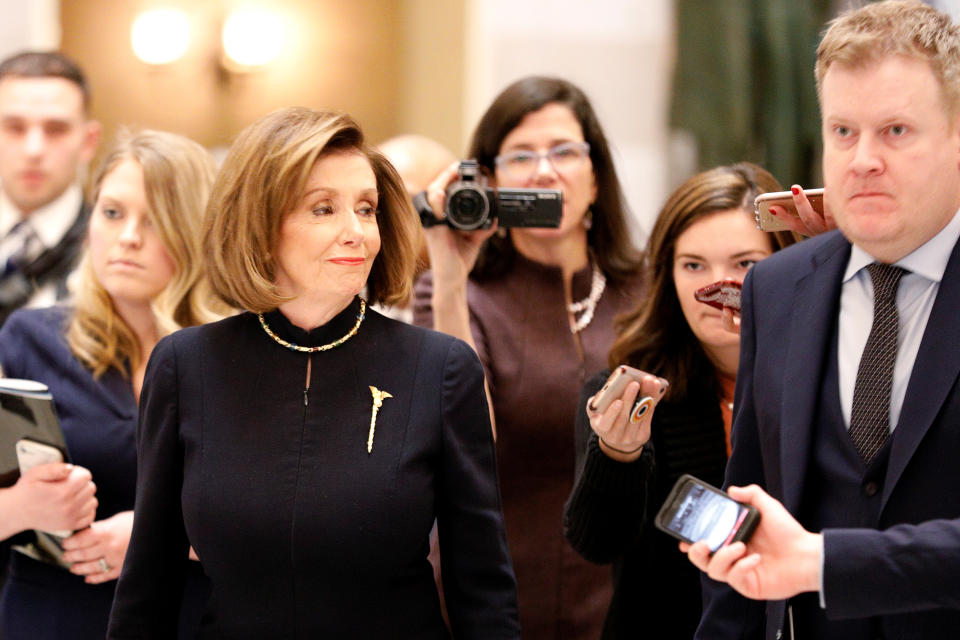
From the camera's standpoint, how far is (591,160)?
9.66ft

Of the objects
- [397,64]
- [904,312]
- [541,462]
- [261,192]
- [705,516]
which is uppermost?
[397,64]

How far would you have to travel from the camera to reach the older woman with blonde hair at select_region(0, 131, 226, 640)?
236 centimetres

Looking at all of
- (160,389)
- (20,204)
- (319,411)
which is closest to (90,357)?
(160,389)

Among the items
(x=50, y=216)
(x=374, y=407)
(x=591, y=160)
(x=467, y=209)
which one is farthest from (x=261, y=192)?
(x=50, y=216)

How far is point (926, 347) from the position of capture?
5.19 feet

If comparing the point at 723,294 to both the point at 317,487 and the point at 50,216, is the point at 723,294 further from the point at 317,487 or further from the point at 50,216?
the point at 50,216

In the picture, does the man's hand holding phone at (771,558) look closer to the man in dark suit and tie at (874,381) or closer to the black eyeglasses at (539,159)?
the man in dark suit and tie at (874,381)

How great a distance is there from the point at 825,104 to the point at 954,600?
26.2 inches

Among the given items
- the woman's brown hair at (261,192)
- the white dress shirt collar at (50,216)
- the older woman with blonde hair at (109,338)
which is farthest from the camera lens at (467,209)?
the white dress shirt collar at (50,216)

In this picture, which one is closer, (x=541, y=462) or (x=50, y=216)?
(x=541, y=462)

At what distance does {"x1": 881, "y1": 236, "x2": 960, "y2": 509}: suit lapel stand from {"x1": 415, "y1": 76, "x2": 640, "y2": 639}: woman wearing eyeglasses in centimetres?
117

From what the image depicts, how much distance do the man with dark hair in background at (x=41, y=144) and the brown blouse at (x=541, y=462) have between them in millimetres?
1505

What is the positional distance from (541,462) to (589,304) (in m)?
0.42

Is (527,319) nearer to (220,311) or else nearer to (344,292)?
(220,311)
